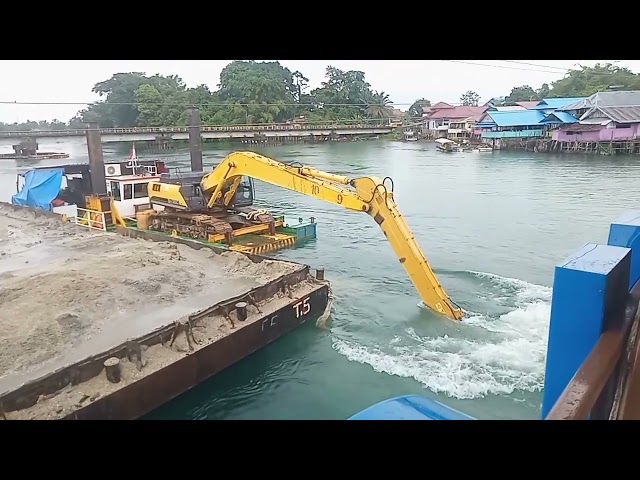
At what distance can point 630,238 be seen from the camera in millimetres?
3443

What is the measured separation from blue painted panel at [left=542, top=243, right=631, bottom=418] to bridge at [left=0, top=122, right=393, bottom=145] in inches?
1701

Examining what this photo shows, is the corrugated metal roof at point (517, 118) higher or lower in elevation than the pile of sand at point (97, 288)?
higher

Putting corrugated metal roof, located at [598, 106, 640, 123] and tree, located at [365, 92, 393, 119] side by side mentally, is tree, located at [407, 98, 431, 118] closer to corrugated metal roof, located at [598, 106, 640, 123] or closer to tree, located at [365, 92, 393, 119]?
tree, located at [365, 92, 393, 119]

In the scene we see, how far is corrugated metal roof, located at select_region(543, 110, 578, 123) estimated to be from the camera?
46125 millimetres

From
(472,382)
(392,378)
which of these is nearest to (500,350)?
(472,382)

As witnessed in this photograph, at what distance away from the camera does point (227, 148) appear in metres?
54.3

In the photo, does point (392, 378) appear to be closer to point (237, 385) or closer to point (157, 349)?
point (237, 385)

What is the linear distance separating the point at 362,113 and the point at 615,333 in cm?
7234

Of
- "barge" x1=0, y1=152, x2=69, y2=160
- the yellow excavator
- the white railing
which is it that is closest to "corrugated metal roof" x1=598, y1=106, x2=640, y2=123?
the yellow excavator

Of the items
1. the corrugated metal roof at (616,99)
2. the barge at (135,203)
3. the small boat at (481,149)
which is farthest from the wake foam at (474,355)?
the corrugated metal roof at (616,99)

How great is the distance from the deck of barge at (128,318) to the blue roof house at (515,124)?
150 feet

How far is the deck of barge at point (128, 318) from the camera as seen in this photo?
18.8ft

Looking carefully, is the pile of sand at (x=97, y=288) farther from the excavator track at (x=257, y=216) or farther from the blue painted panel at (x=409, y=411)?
the blue painted panel at (x=409, y=411)

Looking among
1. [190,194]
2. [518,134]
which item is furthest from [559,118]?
[190,194]
